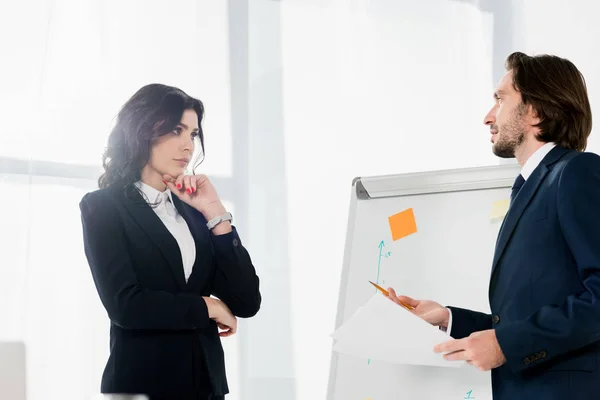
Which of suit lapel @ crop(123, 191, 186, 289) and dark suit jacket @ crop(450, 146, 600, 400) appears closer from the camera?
dark suit jacket @ crop(450, 146, 600, 400)

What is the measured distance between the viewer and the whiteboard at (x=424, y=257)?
220cm

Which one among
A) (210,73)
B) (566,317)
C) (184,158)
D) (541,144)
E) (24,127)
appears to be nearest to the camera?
(566,317)

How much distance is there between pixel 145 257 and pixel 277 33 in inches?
68.8

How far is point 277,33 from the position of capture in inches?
128

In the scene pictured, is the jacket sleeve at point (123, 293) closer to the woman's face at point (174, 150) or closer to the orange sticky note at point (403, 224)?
the woman's face at point (174, 150)

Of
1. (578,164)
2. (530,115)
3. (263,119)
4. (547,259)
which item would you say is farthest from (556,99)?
(263,119)

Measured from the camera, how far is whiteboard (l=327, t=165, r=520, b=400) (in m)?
2.20

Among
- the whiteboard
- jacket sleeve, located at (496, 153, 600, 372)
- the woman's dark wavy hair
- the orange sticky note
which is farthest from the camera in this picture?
the orange sticky note

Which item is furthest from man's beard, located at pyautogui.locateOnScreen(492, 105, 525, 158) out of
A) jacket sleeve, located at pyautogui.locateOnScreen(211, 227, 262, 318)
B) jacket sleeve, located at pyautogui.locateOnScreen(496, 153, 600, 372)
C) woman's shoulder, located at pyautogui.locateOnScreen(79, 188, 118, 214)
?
woman's shoulder, located at pyautogui.locateOnScreen(79, 188, 118, 214)

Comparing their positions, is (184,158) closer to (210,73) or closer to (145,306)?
(145,306)

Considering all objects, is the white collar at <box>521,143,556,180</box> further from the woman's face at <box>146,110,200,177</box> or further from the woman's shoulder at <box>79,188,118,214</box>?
the woman's shoulder at <box>79,188,118,214</box>

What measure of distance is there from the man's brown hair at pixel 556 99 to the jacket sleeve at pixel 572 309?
0.25m

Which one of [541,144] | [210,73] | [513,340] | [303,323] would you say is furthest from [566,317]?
[210,73]

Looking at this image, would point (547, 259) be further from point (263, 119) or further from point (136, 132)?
point (263, 119)
